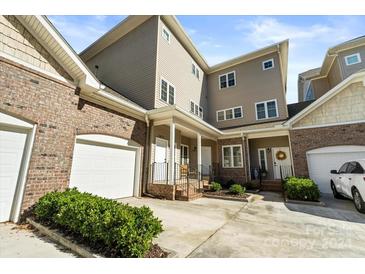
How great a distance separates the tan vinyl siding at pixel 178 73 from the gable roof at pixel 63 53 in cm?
378

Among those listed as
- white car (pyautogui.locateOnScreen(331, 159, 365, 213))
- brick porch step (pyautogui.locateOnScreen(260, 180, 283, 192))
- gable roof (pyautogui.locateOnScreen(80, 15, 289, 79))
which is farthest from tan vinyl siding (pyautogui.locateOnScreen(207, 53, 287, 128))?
white car (pyautogui.locateOnScreen(331, 159, 365, 213))

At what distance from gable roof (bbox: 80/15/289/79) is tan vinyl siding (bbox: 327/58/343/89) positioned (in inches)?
140

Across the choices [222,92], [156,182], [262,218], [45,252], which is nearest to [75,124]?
[45,252]

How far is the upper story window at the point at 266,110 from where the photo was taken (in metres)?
13.0

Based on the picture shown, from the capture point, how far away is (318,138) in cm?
959

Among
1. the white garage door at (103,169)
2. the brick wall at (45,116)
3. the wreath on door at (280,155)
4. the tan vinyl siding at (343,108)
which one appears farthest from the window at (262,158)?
the brick wall at (45,116)

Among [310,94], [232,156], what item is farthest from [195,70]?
[310,94]

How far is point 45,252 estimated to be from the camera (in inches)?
121

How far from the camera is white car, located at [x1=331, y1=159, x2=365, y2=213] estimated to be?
5684 mm

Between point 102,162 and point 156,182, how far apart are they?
274 cm

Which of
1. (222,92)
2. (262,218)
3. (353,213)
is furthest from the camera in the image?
(222,92)

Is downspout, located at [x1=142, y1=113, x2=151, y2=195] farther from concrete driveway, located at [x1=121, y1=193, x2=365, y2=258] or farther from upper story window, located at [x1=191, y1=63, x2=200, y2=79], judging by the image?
upper story window, located at [x1=191, y1=63, x2=200, y2=79]

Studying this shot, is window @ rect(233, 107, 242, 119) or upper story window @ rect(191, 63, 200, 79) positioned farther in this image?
window @ rect(233, 107, 242, 119)
